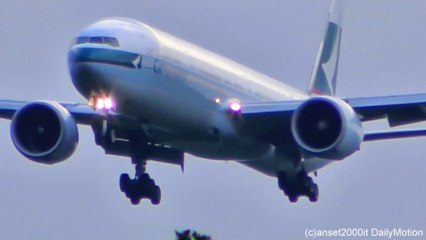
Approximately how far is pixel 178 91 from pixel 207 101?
1375 millimetres

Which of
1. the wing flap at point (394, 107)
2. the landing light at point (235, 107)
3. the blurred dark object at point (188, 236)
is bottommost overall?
the blurred dark object at point (188, 236)

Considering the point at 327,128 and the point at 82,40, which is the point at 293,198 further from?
Answer: the point at 82,40

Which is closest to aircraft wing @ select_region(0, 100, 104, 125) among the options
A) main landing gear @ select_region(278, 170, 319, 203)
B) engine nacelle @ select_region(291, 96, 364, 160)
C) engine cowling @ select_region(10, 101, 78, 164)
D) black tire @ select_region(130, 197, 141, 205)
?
engine cowling @ select_region(10, 101, 78, 164)

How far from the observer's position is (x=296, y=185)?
2366 inches

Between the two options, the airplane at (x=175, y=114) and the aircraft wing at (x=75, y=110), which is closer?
the airplane at (x=175, y=114)

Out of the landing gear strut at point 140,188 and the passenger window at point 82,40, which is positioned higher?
the passenger window at point 82,40

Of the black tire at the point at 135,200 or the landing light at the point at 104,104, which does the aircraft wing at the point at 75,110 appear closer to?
the landing light at the point at 104,104

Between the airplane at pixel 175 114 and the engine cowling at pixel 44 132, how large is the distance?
0.03 m

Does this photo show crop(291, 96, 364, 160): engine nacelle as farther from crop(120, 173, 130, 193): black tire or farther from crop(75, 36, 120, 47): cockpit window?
crop(120, 173, 130, 193): black tire

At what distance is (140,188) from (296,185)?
174 inches

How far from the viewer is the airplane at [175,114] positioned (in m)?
54.4

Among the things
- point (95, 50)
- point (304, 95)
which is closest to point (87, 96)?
point (95, 50)

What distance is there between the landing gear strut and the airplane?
0.09 ft

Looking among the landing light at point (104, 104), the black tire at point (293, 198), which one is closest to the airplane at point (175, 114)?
the landing light at point (104, 104)
